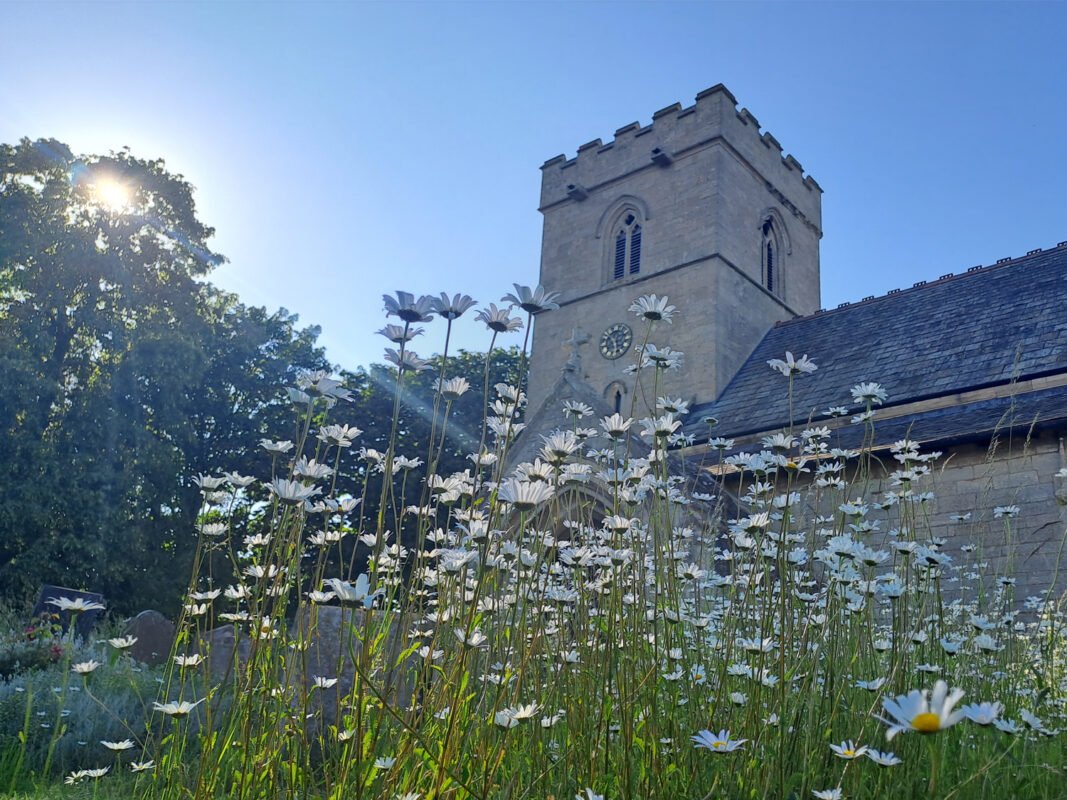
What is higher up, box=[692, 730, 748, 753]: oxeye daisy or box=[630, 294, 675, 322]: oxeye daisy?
box=[630, 294, 675, 322]: oxeye daisy

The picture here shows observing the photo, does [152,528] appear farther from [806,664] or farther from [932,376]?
[806,664]

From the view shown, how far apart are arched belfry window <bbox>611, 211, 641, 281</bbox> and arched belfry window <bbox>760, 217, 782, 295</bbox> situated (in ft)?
10.7

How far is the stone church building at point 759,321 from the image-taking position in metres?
11.0

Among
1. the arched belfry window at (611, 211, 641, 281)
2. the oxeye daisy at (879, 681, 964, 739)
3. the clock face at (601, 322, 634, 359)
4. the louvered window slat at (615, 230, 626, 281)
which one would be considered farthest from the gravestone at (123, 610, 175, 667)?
the louvered window slat at (615, 230, 626, 281)

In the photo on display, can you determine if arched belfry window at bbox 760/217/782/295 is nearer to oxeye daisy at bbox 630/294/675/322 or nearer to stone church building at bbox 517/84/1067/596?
stone church building at bbox 517/84/1067/596

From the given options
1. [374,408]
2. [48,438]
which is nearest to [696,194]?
[374,408]

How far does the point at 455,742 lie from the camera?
2.38m

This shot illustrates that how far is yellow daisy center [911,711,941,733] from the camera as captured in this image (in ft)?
4.04


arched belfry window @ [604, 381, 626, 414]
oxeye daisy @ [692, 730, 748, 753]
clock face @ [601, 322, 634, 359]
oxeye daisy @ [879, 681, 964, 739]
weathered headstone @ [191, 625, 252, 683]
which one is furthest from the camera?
clock face @ [601, 322, 634, 359]

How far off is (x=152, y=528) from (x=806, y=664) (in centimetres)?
2054

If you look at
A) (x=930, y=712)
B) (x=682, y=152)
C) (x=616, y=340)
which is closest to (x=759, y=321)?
(x=616, y=340)

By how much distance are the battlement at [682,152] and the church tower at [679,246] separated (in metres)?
0.03

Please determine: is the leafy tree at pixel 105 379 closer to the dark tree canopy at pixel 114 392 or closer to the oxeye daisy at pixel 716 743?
the dark tree canopy at pixel 114 392

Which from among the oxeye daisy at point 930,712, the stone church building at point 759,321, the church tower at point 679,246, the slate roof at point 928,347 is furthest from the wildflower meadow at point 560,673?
the church tower at point 679,246
